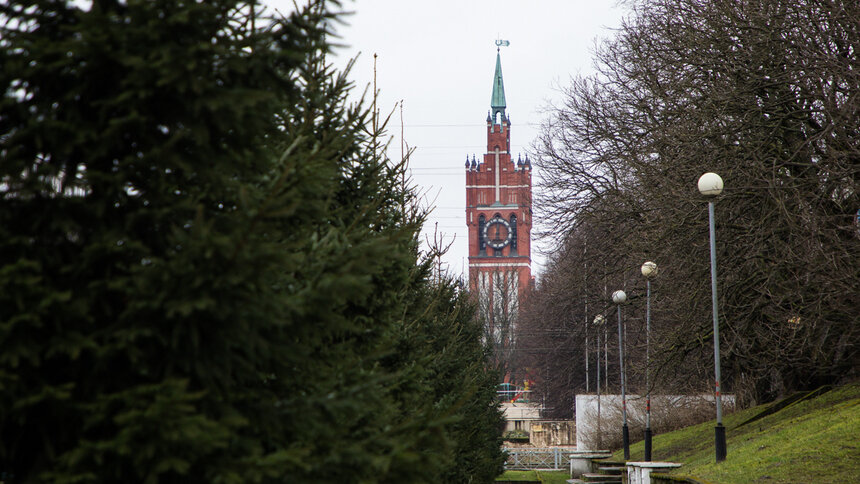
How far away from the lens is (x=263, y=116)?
13.7ft

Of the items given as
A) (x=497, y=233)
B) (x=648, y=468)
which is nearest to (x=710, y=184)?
(x=648, y=468)

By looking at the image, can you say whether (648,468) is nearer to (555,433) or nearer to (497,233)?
(555,433)

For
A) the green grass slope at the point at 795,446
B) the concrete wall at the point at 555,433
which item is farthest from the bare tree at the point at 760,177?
the concrete wall at the point at 555,433

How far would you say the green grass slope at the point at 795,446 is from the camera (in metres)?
10.6

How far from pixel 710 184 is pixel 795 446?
391cm

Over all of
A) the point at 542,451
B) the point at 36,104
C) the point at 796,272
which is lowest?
the point at 542,451

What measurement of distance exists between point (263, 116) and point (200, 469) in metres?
1.63

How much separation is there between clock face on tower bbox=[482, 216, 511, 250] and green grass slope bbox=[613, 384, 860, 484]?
10187 cm

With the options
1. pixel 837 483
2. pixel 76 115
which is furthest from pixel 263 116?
pixel 837 483

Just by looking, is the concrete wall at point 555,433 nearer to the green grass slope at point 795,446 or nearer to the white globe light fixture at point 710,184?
the green grass slope at point 795,446

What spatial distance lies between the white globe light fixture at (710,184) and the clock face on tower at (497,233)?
10908cm

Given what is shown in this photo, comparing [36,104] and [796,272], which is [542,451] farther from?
[36,104]

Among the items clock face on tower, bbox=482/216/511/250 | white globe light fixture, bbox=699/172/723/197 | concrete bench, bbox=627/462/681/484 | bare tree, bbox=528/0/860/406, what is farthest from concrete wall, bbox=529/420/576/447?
clock face on tower, bbox=482/216/511/250

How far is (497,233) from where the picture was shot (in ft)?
407
